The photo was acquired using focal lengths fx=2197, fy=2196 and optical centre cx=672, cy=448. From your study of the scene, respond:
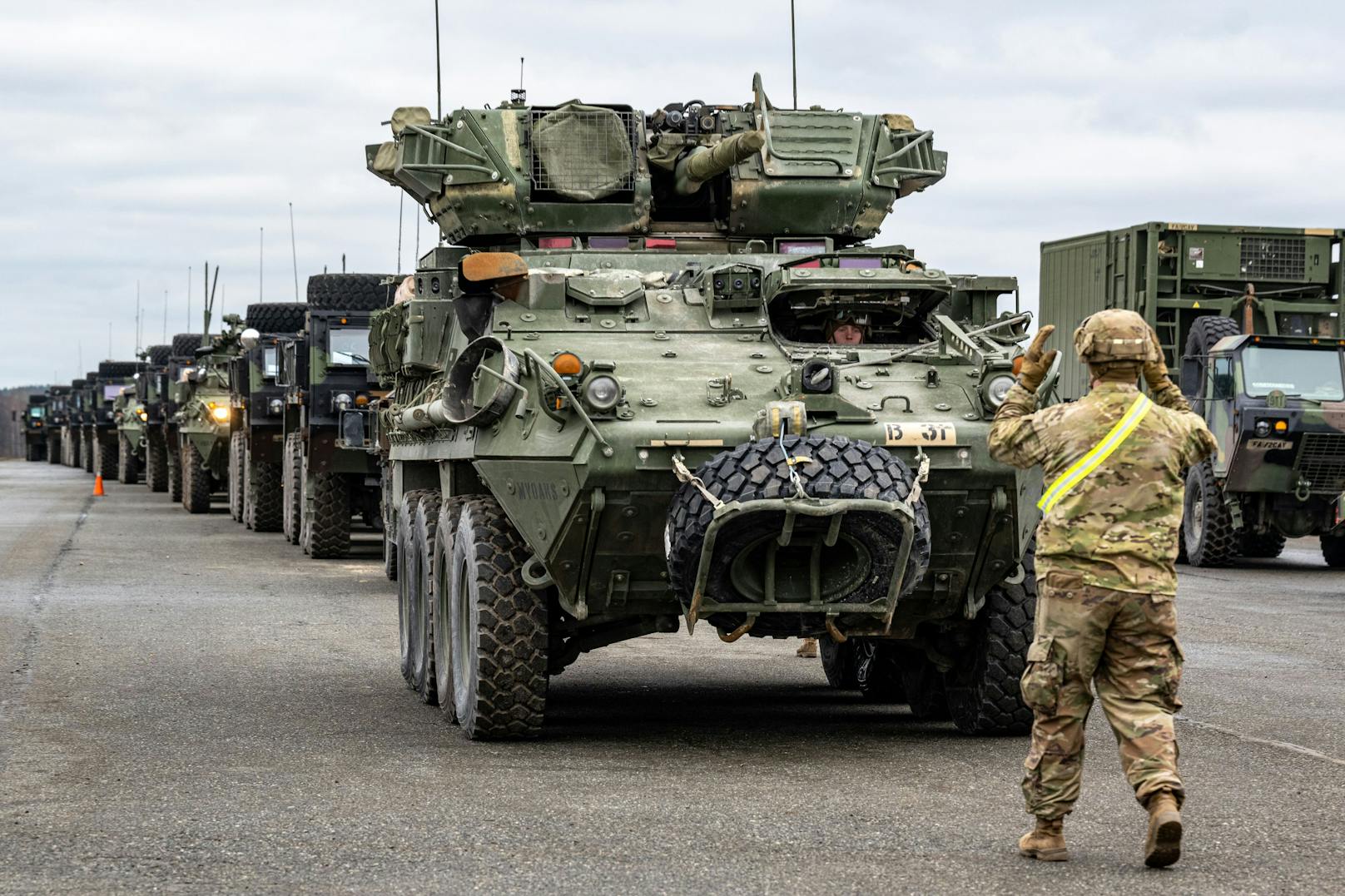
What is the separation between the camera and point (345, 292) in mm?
23719

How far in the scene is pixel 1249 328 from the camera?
2512cm

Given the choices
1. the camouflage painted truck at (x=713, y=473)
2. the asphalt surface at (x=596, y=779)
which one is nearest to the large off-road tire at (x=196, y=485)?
the asphalt surface at (x=596, y=779)

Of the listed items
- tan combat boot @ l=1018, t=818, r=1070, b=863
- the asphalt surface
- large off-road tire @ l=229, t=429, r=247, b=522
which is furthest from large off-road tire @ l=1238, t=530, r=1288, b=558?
tan combat boot @ l=1018, t=818, r=1070, b=863

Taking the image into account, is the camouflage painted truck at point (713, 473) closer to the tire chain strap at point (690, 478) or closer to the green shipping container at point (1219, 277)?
the tire chain strap at point (690, 478)

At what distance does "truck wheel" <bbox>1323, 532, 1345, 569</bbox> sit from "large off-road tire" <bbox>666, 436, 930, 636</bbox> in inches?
607

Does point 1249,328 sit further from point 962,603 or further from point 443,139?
point 962,603

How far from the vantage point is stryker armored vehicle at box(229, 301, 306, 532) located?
1057 inches

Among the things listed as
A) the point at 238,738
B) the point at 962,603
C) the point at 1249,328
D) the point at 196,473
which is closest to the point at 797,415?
the point at 962,603

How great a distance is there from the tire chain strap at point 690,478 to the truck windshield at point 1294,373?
565 inches

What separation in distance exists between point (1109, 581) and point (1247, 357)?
15.8 m

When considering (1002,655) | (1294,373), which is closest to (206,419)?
(1294,373)

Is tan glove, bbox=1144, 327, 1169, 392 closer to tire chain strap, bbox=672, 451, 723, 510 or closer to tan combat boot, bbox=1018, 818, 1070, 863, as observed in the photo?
tan combat boot, bbox=1018, 818, 1070, 863

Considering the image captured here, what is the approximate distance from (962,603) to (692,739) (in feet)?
4.49

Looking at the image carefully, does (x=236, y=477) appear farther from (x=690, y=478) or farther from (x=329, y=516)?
(x=690, y=478)
